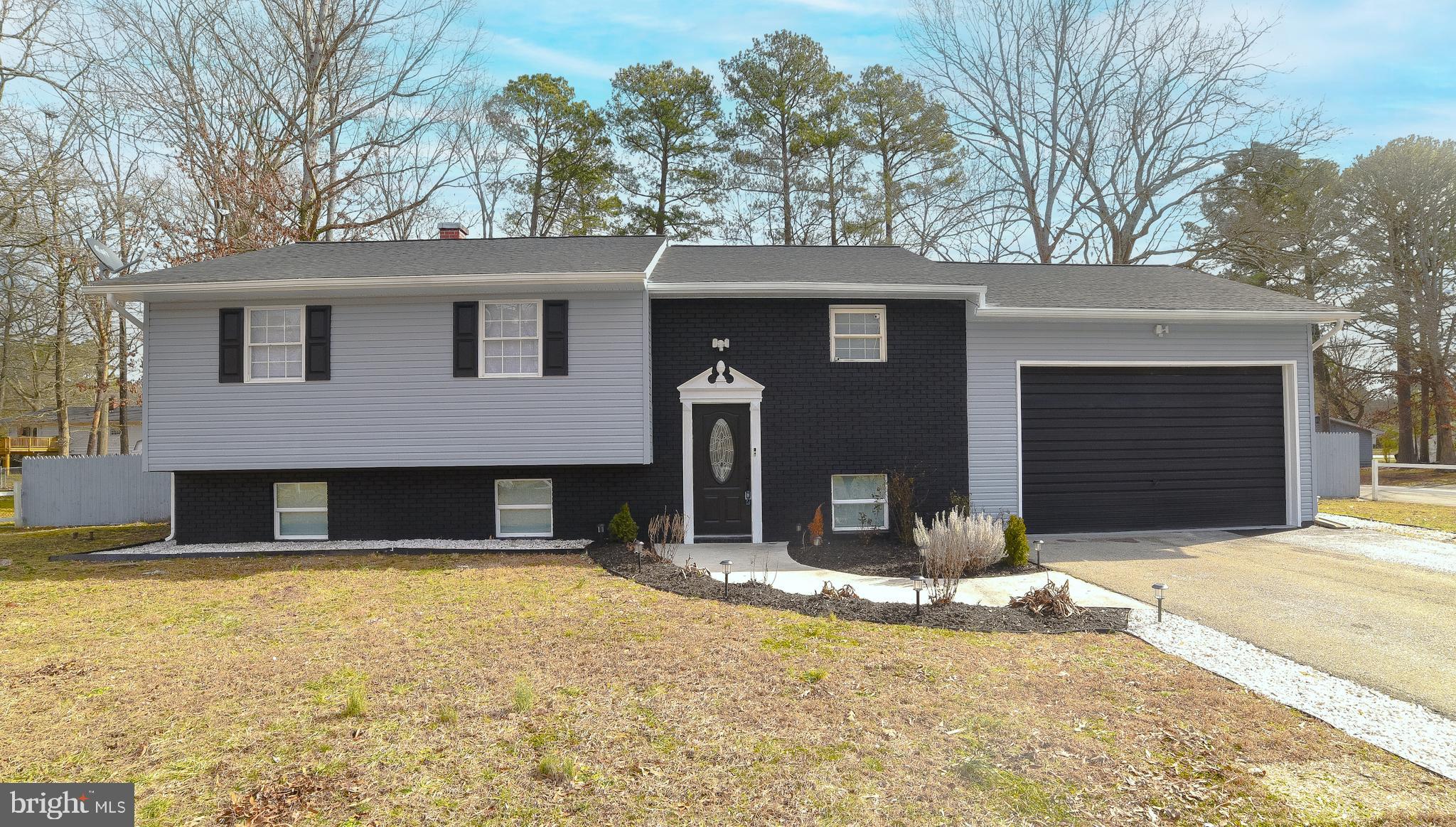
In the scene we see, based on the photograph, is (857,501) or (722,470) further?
(857,501)

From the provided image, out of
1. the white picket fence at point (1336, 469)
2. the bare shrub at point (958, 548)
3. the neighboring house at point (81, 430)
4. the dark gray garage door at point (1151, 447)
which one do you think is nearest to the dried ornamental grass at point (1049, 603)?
the bare shrub at point (958, 548)

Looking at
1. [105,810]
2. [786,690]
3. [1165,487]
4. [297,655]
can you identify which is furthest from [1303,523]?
[105,810]

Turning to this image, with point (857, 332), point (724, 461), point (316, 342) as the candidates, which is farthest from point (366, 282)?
point (857, 332)

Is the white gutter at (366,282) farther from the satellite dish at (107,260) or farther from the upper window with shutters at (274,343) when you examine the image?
the satellite dish at (107,260)

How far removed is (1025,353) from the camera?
11914 millimetres

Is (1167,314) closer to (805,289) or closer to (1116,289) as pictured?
(1116,289)

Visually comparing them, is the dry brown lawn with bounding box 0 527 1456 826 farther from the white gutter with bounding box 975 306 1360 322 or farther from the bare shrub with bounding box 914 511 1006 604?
the white gutter with bounding box 975 306 1360 322

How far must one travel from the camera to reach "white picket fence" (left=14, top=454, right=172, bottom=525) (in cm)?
1559

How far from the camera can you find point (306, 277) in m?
10.6

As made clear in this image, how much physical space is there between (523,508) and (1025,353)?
27.4 feet

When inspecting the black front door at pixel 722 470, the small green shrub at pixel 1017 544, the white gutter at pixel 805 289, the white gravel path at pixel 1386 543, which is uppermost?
the white gutter at pixel 805 289

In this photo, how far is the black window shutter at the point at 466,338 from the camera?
35.9 ft

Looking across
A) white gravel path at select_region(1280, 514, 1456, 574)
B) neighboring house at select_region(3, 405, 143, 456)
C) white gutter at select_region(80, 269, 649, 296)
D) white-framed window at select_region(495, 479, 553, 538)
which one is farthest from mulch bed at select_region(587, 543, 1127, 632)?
neighboring house at select_region(3, 405, 143, 456)

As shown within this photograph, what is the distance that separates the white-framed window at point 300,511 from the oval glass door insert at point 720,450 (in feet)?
19.8
